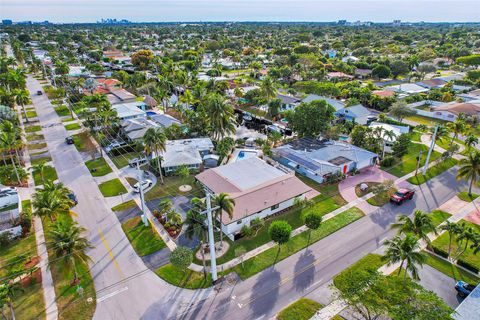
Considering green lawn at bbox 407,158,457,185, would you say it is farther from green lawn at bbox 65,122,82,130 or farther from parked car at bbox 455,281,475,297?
green lawn at bbox 65,122,82,130

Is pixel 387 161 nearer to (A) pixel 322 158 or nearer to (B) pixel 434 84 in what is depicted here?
(A) pixel 322 158

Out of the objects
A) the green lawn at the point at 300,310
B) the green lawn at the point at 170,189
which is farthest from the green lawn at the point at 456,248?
the green lawn at the point at 170,189

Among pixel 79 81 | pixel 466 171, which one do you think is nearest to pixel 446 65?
pixel 466 171

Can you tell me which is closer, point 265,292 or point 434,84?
point 265,292

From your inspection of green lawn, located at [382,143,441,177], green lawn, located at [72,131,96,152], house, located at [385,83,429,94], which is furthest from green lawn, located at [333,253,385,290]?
house, located at [385,83,429,94]

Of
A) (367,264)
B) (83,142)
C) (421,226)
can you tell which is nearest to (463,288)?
(421,226)

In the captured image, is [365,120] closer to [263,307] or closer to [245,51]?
[263,307]
